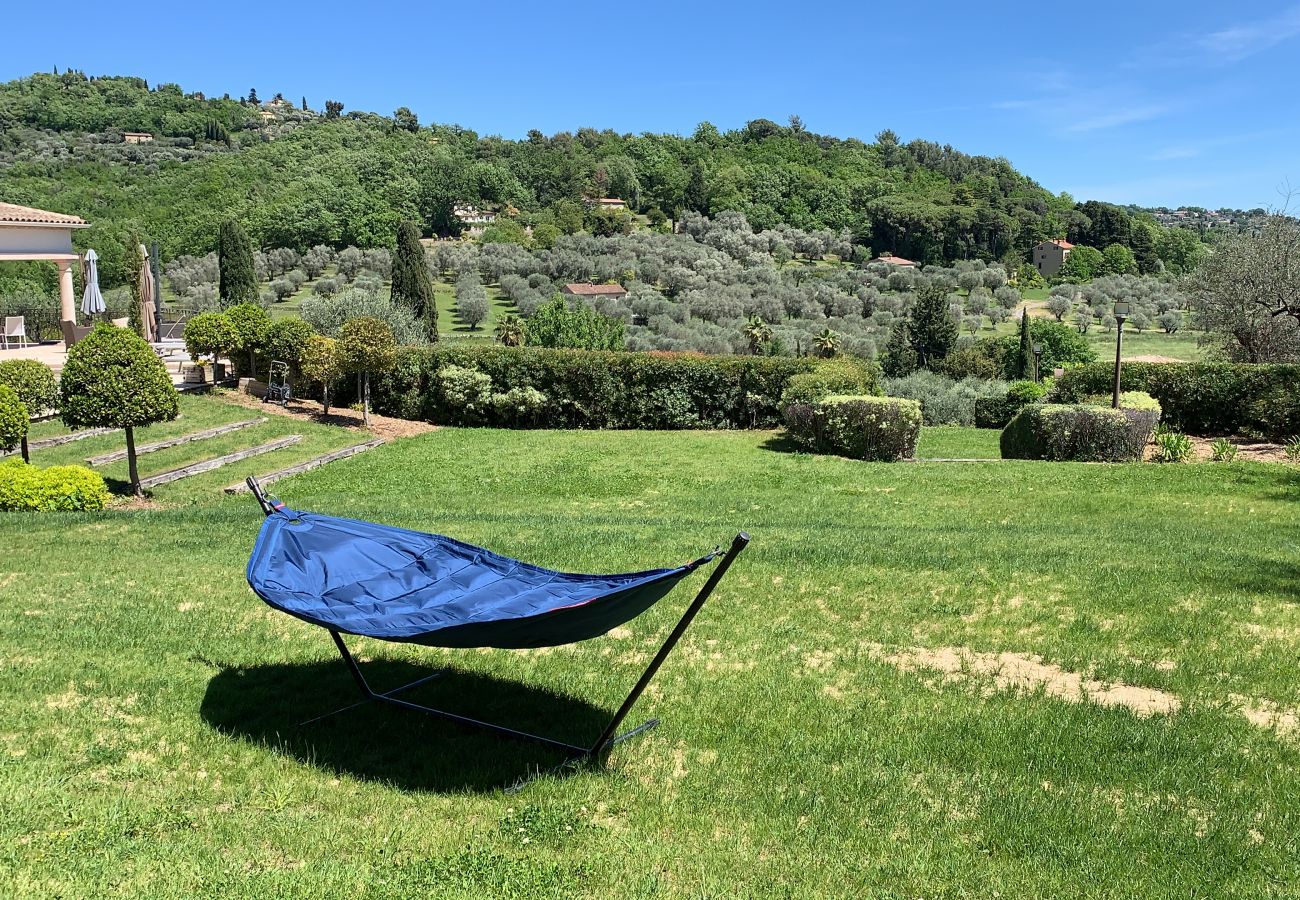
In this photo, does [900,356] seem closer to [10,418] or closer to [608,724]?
[10,418]

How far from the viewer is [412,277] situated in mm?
27984

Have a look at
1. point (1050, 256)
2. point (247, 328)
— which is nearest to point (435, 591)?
point (247, 328)

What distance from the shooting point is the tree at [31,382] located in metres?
13.4

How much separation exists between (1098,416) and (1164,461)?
1.51m

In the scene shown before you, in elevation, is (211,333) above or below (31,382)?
above

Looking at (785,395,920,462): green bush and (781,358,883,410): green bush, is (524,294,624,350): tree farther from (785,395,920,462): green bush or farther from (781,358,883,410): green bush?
(785,395,920,462): green bush

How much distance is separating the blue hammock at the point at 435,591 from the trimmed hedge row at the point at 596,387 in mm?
15832

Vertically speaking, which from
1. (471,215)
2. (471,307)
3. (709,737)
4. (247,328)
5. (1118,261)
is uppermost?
(471,215)

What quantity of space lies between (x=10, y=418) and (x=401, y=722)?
9.76m

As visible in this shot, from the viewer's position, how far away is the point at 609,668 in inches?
240

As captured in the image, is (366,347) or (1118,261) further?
(1118,261)

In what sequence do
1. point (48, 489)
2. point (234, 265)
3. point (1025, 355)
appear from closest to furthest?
point (48, 489) → point (234, 265) → point (1025, 355)

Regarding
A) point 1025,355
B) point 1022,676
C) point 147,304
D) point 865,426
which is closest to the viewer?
point 1022,676

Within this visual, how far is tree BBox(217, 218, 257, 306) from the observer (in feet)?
88.6
